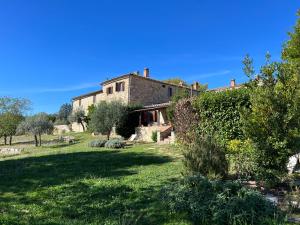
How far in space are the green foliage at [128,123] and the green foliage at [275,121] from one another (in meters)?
24.9

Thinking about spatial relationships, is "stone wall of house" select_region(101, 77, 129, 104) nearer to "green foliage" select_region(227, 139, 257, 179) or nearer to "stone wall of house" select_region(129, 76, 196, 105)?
"stone wall of house" select_region(129, 76, 196, 105)

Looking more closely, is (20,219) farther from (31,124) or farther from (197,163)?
(31,124)

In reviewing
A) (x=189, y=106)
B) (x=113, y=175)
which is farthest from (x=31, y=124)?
(x=113, y=175)

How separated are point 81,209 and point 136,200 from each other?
1344mm

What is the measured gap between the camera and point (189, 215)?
5.91 meters

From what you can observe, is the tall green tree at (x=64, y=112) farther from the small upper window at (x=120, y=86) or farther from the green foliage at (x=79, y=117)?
the small upper window at (x=120, y=86)

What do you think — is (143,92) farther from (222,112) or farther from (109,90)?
Result: (222,112)

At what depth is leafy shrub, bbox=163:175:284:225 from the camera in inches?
207

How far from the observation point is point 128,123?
110 feet

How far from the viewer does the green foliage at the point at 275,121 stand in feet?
25.2

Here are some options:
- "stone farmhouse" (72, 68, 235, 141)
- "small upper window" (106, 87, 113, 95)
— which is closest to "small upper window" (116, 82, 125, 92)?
"stone farmhouse" (72, 68, 235, 141)

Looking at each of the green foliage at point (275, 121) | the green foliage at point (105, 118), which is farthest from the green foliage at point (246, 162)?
the green foliage at point (105, 118)


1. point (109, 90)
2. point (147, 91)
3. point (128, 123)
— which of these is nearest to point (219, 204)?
point (128, 123)

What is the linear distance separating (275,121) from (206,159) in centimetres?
212
